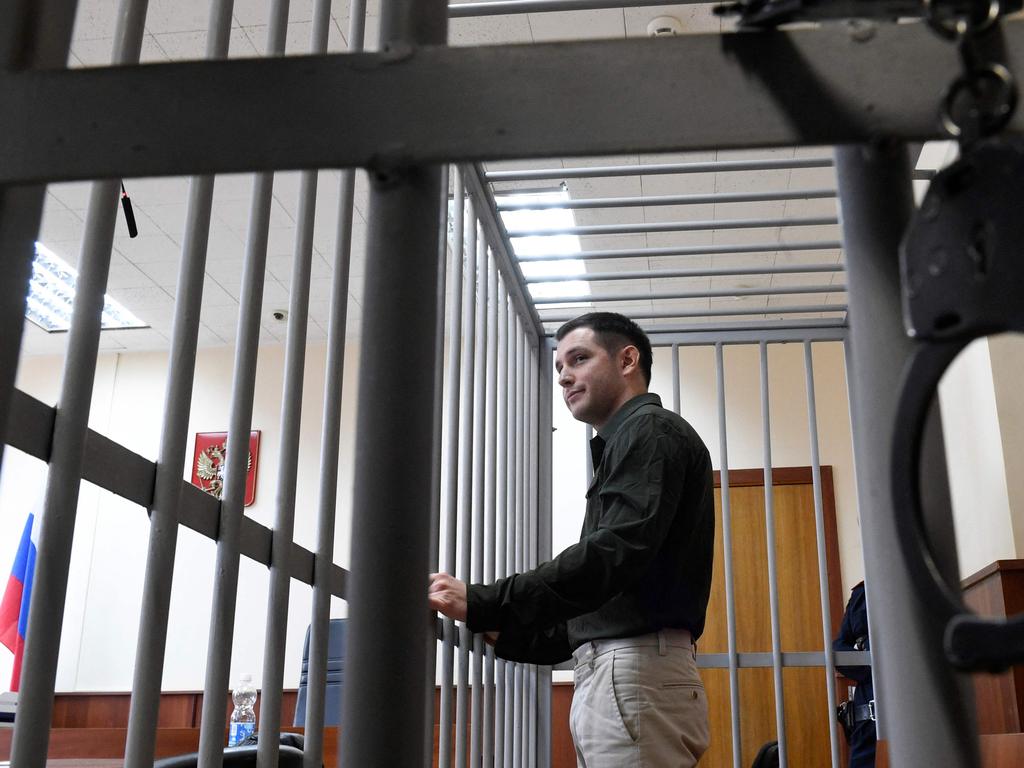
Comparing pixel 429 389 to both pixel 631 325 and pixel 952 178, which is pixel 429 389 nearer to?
pixel 952 178

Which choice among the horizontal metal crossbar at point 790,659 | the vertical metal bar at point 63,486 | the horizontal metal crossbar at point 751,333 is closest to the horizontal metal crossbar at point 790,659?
the horizontal metal crossbar at point 790,659

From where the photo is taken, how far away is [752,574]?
6.51 m

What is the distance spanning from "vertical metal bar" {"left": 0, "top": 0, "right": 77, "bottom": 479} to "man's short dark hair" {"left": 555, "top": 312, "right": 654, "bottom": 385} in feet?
6.75

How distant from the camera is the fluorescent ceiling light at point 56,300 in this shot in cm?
632

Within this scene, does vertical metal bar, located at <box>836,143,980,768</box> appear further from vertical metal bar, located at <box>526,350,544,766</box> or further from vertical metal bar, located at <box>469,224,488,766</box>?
→ vertical metal bar, located at <box>526,350,544,766</box>

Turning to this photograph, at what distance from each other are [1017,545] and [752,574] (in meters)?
2.78

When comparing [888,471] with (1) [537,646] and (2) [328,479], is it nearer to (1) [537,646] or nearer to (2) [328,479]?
Result: (2) [328,479]

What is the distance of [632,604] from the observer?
212 centimetres

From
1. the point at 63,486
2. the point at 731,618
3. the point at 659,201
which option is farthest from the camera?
the point at 731,618

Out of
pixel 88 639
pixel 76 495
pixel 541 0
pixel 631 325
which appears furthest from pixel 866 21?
pixel 88 639

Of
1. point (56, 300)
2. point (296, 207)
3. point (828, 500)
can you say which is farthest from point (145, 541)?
point (828, 500)

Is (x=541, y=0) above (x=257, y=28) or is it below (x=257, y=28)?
below

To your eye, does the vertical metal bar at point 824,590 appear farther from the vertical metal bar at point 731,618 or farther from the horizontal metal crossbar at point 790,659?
the vertical metal bar at point 731,618

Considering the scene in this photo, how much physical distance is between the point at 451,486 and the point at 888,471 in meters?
1.59
